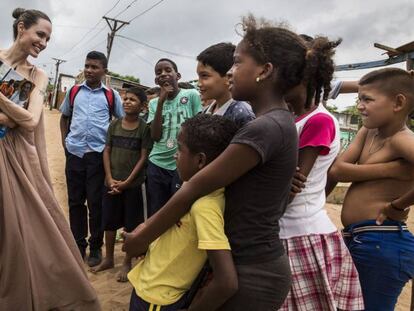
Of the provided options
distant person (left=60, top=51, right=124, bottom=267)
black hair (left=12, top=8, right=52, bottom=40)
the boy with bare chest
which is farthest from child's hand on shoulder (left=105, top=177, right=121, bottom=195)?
the boy with bare chest

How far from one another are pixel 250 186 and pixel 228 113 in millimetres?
902

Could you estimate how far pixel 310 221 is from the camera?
1.67 m

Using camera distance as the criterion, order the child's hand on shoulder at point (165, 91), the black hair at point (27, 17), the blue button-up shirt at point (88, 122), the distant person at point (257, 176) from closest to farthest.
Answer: the distant person at point (257, 176)
the black hair at point (27, 17)
the child's hand on shoulder at point (165, 91)
the blue button-up shirt at point (88, 122)

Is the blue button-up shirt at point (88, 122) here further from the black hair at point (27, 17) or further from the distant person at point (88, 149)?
the black hair at point (27, 17)

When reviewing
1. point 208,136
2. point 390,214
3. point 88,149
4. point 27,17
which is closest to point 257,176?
point 208,136

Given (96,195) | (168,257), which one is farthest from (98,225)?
(168,257)

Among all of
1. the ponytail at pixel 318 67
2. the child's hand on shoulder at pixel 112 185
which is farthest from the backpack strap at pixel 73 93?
the ponytail at pixel 318 67

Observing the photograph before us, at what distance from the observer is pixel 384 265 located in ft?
6.16

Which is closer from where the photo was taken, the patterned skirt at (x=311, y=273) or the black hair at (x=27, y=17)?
the patterned skirt at (x=311, y=273)

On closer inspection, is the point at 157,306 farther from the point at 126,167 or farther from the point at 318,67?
the point at 126,167

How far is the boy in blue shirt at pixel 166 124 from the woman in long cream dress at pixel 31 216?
0.88 metres

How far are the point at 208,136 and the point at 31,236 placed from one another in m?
1.71

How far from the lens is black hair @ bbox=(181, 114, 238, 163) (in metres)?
1.42

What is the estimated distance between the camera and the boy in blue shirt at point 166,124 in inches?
130
